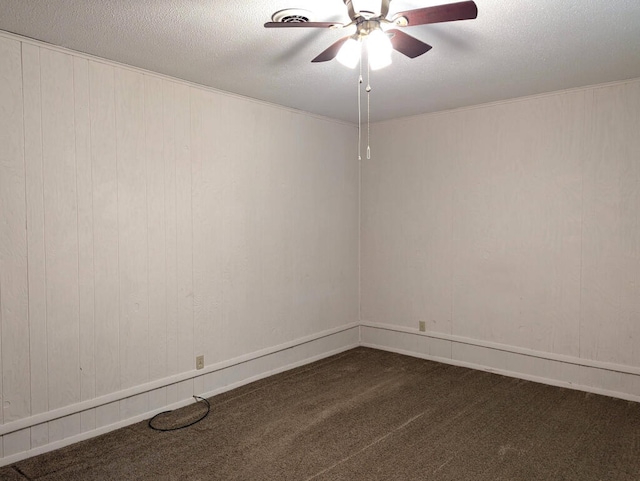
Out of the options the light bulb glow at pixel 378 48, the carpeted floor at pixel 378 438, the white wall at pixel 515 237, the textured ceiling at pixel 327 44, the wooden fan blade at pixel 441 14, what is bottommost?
the carpeted floor at pixel 378 438

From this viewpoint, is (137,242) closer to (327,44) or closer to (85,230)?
(85,230)

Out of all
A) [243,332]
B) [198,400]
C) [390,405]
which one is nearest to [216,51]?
[243,332]

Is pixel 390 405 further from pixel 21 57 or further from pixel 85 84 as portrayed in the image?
pixel 21 57

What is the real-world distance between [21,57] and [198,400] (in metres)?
2.63

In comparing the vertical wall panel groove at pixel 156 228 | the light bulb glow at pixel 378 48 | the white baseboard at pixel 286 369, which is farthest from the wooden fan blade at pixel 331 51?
the white baseboard at pixel 286 369

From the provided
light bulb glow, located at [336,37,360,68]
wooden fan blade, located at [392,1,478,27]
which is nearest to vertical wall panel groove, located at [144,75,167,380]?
light bulb glow, located at [336,37,360,68]

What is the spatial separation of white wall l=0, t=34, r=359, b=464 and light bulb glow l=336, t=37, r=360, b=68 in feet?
5.27

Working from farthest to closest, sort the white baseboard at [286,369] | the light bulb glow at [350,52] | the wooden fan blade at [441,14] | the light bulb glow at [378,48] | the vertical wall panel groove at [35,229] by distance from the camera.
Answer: the white baseboard at [286,369] < the vertical wall panel groove at [35,229] < the light bulb glow at [350,52] < the light bulb glow at [378,48] < the wooden fan blade at [441,14]

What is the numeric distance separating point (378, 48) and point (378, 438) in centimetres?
236

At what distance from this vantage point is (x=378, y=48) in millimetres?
2338

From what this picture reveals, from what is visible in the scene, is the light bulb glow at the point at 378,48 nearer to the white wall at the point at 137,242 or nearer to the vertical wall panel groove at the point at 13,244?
the white wall at the point at 137,242

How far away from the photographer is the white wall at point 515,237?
379 centimetres

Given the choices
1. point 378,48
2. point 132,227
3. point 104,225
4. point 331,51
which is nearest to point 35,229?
point 104,225

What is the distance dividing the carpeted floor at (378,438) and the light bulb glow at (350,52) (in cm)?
226
